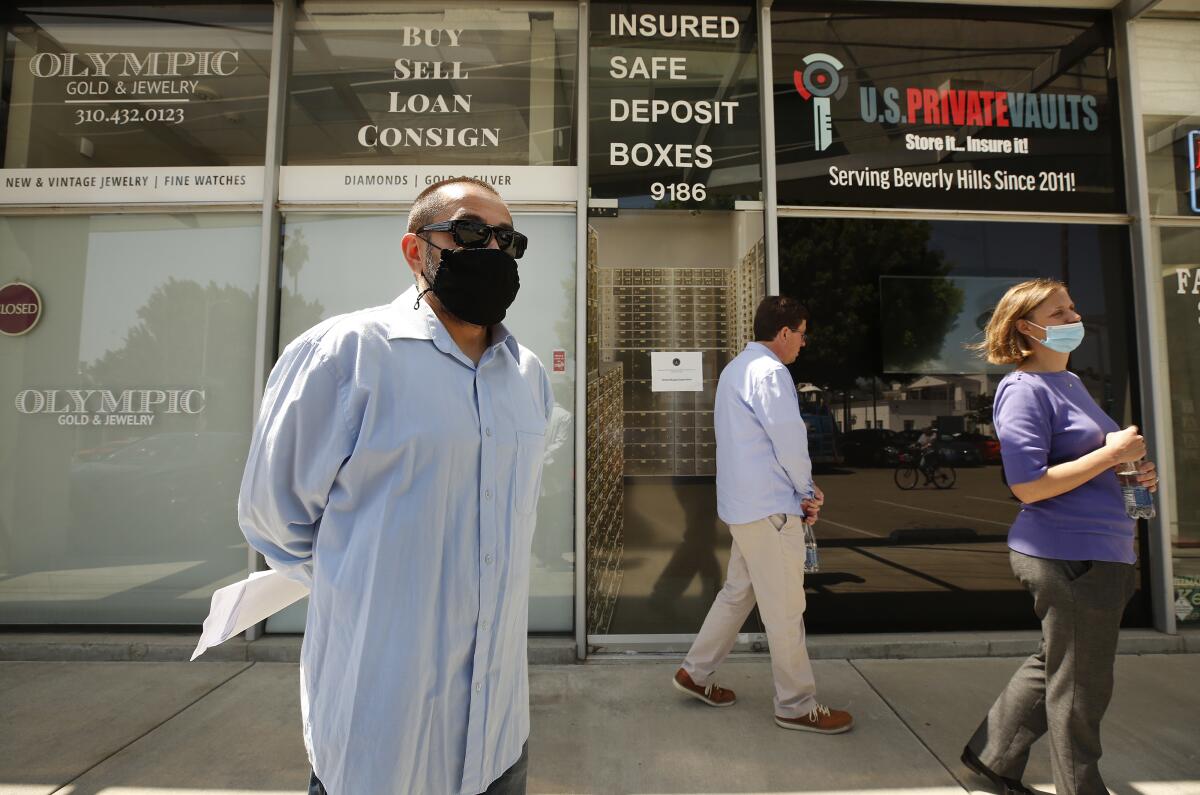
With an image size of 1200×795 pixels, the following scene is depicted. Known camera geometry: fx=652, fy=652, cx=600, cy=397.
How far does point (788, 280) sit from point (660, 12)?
209 cm

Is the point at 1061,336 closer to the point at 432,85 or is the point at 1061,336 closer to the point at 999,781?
the point at 999,781

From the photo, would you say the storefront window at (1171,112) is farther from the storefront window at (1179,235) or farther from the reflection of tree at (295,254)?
the reflection of tree at (295,254)

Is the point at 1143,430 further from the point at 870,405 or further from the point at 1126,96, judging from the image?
the point at 1126,96

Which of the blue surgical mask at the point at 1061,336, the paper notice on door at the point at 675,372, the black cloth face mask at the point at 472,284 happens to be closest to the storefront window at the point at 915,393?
the paper notice on door at the point at 675,372

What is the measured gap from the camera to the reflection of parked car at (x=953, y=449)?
4480 millimetres

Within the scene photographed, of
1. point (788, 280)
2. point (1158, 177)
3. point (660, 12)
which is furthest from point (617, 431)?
point (1158, 177)

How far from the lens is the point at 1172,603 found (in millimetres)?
4348

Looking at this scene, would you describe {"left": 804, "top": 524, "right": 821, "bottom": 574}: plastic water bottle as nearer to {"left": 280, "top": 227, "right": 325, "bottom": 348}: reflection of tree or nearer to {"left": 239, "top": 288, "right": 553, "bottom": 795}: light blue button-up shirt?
{"left": 239, "top": 288, "right": 553, "bottom": 795}: light blue button-up shirt

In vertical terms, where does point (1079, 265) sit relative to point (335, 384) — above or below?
above

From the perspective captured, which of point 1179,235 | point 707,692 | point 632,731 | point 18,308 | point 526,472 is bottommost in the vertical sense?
point 632,731

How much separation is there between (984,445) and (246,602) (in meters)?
→ 4.56

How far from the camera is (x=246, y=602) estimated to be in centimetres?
153

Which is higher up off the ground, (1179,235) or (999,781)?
(1179,235)

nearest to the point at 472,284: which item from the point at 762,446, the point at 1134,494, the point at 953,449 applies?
the point at 762,446
